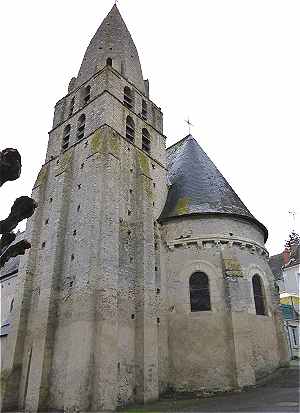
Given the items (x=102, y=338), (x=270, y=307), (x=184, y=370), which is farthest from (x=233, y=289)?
(x=102, y=338)

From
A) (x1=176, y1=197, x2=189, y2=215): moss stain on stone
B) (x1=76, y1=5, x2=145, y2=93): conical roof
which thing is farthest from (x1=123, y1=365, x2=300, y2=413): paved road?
(x1=76, y1=5, x2=145, y2=93): conical roof

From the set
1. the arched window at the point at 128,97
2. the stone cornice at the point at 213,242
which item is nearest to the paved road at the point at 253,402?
the stone cornice at the point at 213,242

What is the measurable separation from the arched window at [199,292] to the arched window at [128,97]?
12116 mm

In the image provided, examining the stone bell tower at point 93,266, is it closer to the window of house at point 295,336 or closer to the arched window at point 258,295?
the arched window at point 258,295

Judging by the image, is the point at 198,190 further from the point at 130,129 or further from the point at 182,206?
the point at 130,129

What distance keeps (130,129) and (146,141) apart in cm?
164

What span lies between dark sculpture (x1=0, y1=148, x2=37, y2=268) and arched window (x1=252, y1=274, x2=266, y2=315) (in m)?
14.6

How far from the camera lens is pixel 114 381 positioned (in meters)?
13.3

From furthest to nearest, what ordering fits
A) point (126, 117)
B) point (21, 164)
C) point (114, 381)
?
1. point (126, 117)
2. point (114, 381)
3. point (21, 164)

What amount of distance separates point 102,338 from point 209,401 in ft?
16.0

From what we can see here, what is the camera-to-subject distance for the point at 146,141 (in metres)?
23.0

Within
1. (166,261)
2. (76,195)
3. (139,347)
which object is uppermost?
(76,195)

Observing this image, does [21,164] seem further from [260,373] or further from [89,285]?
[260,373]

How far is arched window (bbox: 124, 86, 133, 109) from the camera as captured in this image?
2295 cm
